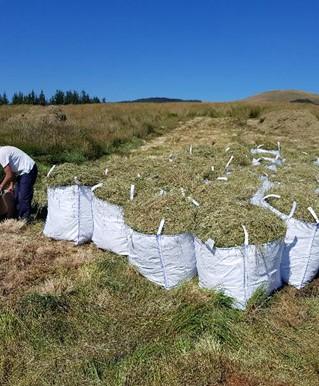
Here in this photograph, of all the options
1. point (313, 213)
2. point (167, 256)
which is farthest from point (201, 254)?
point (313, 213)

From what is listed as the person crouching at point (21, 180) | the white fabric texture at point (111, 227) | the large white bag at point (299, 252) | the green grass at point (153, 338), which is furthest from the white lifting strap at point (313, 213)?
the person crouching at point (21, 180)

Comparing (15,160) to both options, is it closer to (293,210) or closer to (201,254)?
(201,254)

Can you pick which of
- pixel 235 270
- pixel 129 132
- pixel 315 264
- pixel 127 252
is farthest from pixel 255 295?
pixel 129 132

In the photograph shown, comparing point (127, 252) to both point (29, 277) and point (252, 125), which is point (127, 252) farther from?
point (252, 125)

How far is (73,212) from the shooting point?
4.80 m

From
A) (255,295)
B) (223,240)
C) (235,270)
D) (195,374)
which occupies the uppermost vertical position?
(223,240)

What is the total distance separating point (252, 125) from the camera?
1925 cm

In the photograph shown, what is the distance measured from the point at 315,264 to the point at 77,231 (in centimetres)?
244

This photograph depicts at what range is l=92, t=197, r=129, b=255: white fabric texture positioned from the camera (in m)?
4.37

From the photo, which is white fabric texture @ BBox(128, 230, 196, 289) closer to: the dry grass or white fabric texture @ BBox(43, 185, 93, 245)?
the dry grass

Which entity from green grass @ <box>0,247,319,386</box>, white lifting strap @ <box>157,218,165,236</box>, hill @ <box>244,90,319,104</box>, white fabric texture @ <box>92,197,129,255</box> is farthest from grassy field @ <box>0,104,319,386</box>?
hill @ <box>244,90,319,104</box>

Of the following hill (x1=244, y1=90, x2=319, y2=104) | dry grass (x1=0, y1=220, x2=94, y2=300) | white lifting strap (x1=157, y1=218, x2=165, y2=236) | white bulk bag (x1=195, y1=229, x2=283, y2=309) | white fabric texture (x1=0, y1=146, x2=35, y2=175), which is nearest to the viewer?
white bulk bag (x1=195, y1=229, x2=283, y2=309)

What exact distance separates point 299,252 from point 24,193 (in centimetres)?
341

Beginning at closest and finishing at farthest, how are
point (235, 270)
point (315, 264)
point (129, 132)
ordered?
point (235, 270) < point (315, 264) < point (129, 132)
